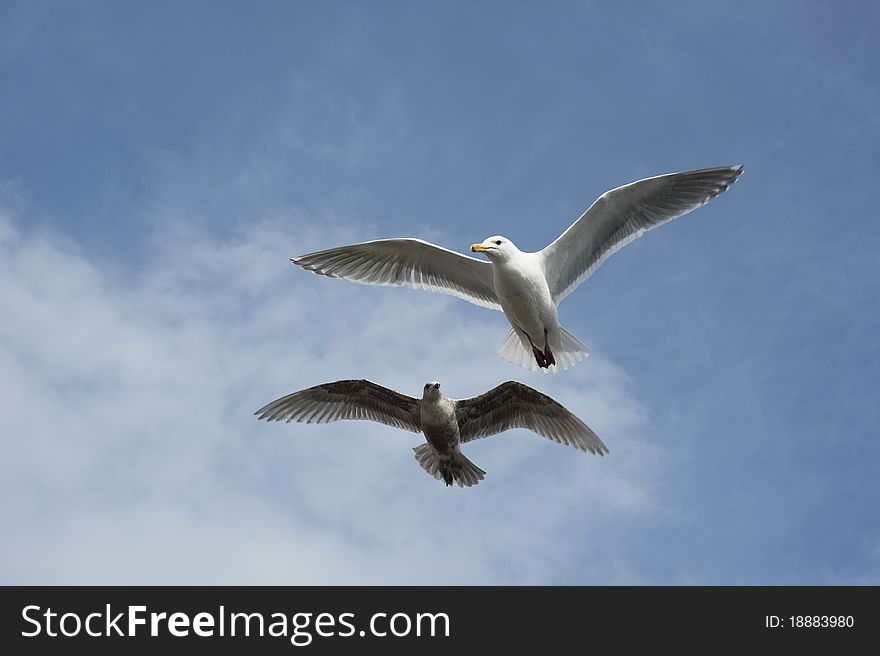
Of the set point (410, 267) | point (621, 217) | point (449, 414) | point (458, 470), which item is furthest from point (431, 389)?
point (621, 217)

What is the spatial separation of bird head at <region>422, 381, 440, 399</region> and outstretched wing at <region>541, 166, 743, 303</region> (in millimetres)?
1673

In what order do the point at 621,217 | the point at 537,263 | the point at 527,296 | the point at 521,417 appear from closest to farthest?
the point at 527,296, the point at 537,263, the point at 621,217, the point at 521,417

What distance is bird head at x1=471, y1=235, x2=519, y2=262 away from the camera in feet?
32.7

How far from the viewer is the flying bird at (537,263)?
10.0m

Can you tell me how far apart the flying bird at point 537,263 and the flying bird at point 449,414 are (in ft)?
1.68

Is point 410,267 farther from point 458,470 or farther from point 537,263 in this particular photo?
point 458,470

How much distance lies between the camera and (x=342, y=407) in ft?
36.3

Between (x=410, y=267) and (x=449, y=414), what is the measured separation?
1.94 m

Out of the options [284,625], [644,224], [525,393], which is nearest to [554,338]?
[525,393]

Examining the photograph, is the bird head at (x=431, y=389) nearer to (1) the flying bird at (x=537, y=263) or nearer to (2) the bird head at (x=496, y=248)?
(1) the flying bird at (x=537, y=263)

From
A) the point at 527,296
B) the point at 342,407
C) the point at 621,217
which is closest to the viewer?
the point at 527,296

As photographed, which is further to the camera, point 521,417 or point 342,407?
point 342,407

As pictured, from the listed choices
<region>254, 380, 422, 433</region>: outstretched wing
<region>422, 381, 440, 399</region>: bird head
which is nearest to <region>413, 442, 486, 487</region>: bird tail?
<region>254, 380, 422, 433</region>: outstretched wing

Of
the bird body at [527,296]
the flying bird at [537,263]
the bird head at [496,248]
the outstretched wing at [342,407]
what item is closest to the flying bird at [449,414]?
the outstretched wing at [342,407]
